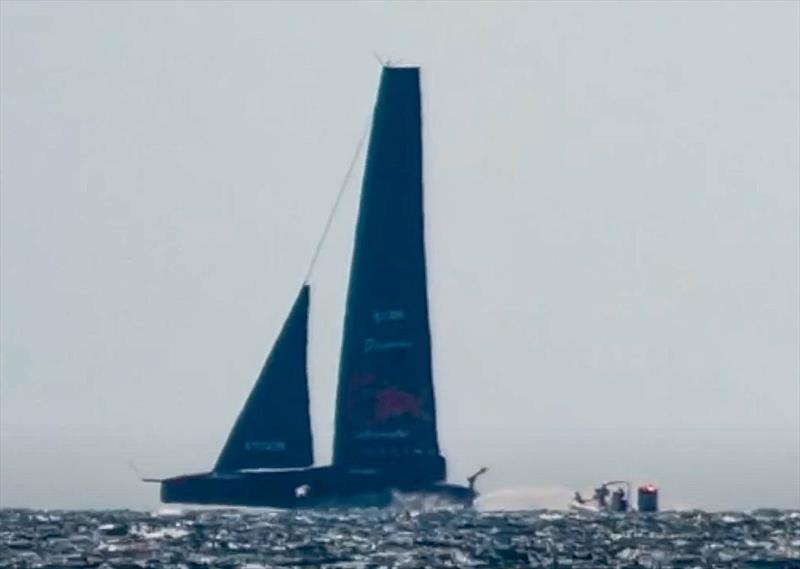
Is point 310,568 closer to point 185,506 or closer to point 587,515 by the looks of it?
point 587,515

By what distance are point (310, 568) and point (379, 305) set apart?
91.1 feet

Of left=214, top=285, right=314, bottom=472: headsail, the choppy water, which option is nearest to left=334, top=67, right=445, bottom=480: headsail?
left=214, top=285, right=314, bottom=472: headsail

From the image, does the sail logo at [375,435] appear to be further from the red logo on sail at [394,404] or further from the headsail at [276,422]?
the headsail at [276,422]

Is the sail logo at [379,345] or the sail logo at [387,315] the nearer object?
the sail logo at [387,315]

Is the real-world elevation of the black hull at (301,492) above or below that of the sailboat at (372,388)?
below

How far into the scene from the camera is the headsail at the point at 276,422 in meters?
111

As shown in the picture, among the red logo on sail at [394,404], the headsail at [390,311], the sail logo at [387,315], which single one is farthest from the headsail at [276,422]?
the sail logo at [387,315]

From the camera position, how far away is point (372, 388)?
111438 mm

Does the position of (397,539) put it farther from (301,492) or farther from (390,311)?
(390,311)

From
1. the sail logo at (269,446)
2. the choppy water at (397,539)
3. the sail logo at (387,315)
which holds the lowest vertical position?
the choppy water at (397,539)

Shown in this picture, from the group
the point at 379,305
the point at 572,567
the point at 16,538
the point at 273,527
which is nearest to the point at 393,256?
the point at 379,305

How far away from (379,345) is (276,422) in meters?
3.06

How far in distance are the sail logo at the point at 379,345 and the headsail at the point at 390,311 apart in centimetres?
2

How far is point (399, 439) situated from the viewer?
4417 inches
